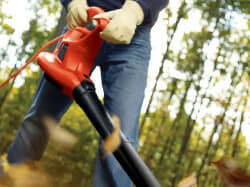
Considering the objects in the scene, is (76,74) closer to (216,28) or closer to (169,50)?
(169,50)

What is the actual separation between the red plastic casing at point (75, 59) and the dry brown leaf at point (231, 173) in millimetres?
702

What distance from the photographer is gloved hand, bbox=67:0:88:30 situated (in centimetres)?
128

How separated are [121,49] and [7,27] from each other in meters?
9.97

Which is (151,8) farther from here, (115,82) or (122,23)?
(115,82)

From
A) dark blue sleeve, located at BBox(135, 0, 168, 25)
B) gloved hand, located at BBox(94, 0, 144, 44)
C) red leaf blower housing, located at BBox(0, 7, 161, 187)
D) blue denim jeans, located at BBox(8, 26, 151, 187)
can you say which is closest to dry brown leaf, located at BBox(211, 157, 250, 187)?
red leaf blower housing, located at BBox(0, 7, 161, 187)

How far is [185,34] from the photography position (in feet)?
25.0

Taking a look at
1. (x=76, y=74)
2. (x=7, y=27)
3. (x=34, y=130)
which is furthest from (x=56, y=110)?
(x=7, y=27)

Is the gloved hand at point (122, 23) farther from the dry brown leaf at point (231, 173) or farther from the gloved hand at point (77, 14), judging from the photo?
the dry brown leaf at point (231, 173)

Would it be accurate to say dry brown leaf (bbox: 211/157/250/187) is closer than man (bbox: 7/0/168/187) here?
Yes

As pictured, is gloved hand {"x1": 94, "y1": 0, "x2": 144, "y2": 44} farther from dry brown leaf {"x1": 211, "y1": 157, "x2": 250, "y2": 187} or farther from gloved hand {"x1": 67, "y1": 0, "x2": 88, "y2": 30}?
dry brown leaf {"x1": 211, "y1": 157, "x2": 250, "y2": 187}

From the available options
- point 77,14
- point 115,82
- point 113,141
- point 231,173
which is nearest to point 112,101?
point 115,82

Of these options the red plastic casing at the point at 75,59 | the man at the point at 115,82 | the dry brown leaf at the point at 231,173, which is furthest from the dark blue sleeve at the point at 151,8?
the dry brown leaf at the point at 231,173

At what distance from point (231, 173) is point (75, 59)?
0.86 meters

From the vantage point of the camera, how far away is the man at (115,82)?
1109 mm
